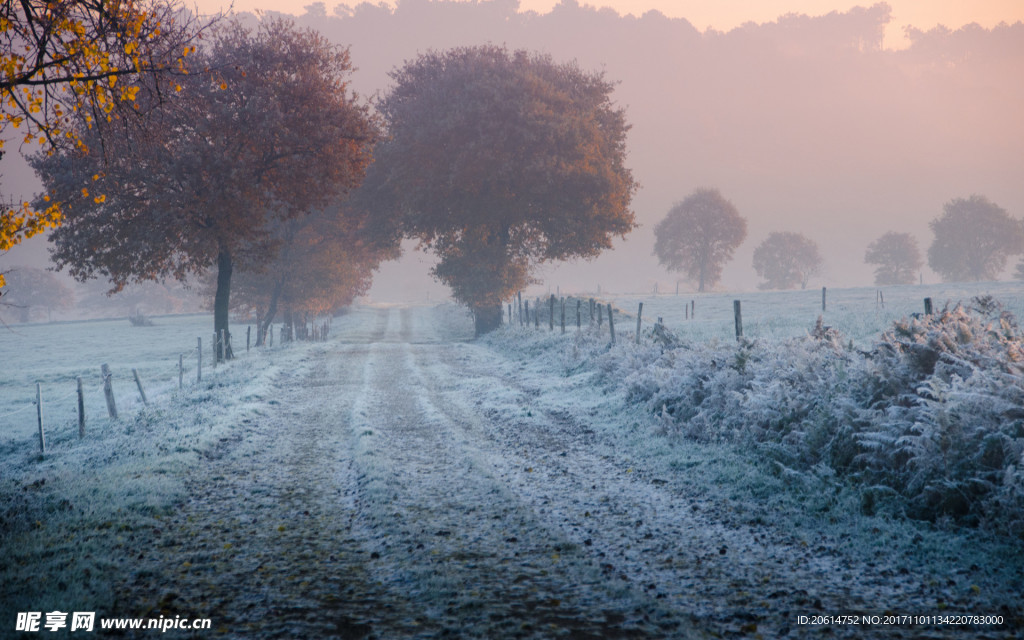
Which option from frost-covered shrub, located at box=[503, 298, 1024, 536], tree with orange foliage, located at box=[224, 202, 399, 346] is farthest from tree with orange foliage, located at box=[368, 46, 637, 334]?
frost-covered shrub, located at box=[503, 298, 1024, 536]

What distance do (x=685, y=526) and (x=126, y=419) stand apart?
1378 centimetres

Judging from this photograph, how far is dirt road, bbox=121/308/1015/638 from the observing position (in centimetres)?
452

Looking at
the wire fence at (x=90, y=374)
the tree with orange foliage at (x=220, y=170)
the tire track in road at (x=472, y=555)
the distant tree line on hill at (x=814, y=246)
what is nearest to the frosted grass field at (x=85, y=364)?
the wire fence at (x=90, y=374)

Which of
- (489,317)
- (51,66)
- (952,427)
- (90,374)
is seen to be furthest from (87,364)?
(952,427)

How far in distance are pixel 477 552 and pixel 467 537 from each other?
451mm

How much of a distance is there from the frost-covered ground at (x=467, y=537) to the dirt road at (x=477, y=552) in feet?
0.10

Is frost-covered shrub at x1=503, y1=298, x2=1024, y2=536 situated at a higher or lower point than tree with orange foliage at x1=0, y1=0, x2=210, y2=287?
lower

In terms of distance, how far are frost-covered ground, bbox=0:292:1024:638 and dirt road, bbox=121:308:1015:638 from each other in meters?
0.03

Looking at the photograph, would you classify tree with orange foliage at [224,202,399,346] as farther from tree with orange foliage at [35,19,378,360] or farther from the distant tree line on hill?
the distant tree line on hill

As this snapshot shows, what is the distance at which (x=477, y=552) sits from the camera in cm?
584

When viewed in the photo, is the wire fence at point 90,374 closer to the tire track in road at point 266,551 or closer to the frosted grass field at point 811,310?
the tire track in road at point 266,551

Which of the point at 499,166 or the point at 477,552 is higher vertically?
the point at 499,166

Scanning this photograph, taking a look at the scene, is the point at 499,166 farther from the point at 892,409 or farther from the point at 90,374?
the point at 892,409

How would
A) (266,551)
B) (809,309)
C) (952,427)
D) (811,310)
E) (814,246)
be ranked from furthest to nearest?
(814,246) → (809,309) → (811,310) → (952,427) → (266,551)
